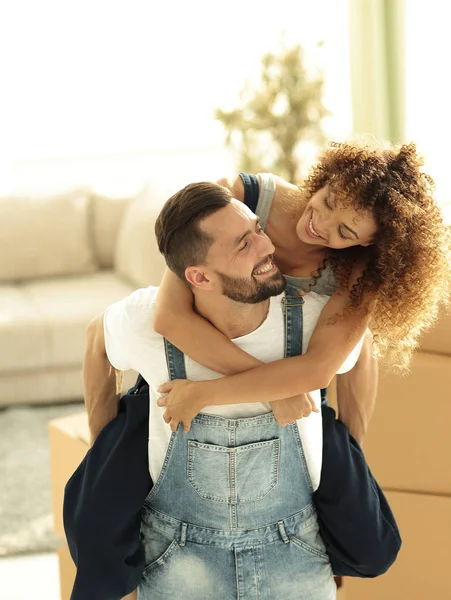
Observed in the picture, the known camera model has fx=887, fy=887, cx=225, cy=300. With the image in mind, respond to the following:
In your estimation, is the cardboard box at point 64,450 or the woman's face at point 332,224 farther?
the cardboard box at point 64,450

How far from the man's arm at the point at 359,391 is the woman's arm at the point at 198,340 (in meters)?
0.27

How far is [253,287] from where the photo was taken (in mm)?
1415

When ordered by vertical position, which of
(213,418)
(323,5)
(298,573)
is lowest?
(298,573)

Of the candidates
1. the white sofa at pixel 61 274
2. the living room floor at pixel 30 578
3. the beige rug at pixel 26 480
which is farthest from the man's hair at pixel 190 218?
the white sofa at pixel 61 274

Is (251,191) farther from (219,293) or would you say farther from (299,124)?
(299,124)

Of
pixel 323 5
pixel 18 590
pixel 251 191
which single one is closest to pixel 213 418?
pixel 251 191

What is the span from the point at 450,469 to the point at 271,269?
2.76 ft

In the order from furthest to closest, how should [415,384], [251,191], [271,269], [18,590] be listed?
[18,590] < [415,384] < [251,191] < [271,269]

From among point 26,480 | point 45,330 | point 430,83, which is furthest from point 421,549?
point 430,83

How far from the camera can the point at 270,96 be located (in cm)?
494

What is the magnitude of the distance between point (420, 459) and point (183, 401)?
0.82 meters

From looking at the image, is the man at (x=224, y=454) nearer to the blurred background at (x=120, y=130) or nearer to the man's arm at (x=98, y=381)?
the man's arm at (x=98, y=381)

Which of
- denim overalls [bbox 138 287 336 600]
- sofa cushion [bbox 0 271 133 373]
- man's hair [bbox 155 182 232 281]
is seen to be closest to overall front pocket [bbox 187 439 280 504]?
denim overalls [bbox 138 287 336 600]

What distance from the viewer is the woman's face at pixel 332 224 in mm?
1587
